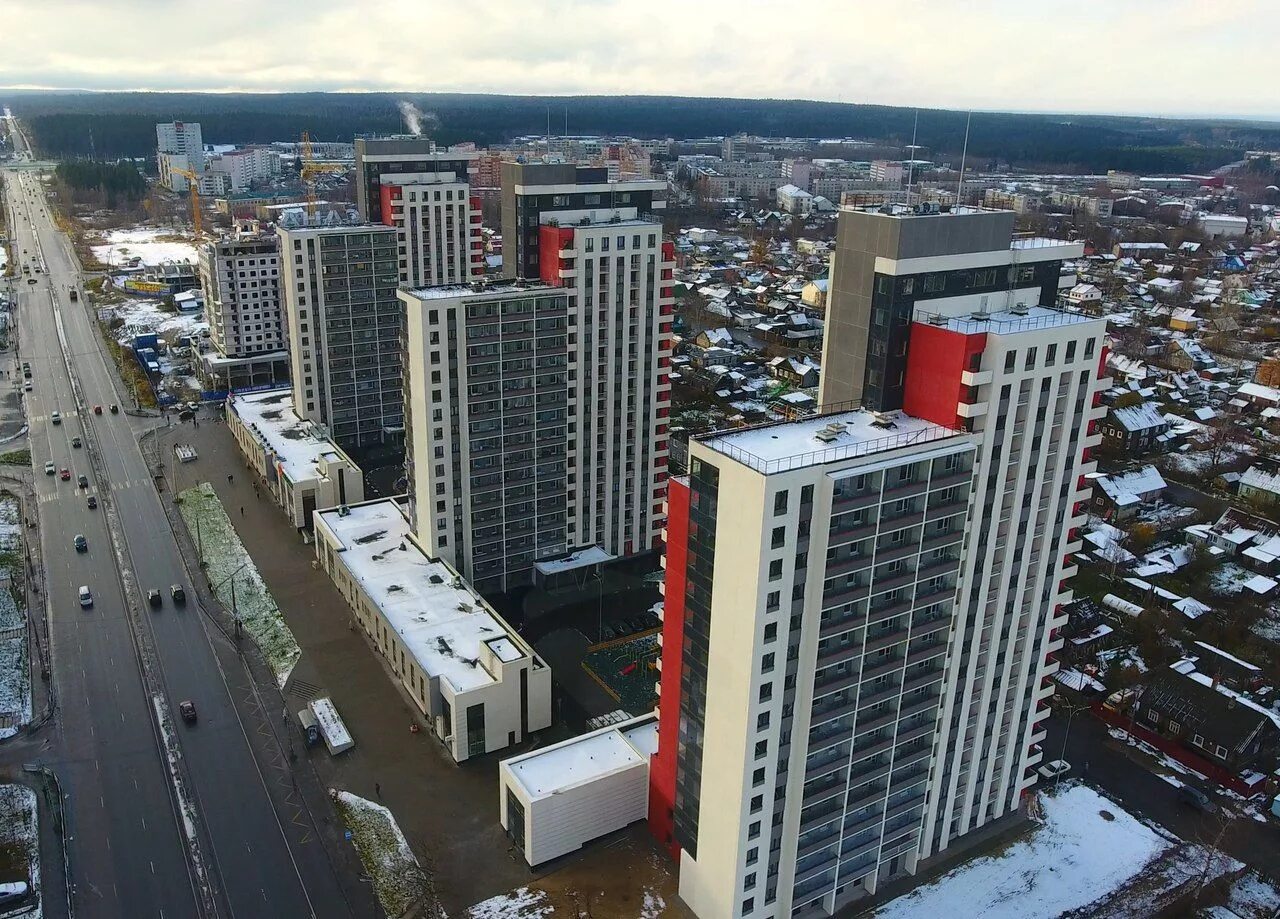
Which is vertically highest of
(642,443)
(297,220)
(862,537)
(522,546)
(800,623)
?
(297,220)

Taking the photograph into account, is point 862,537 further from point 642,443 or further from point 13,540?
point 13,540

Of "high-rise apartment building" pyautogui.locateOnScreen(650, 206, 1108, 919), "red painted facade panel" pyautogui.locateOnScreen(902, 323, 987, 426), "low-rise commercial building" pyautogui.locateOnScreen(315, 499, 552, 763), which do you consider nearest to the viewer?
"high-rise apartment building" pyautogui.locateOnScreen(650, 206, 1108, 919)

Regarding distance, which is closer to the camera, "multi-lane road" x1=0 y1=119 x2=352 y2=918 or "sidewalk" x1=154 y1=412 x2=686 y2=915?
"multi-lane road" x1=0 y1=119 x2=352 y2=918

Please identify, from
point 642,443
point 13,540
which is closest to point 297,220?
point 13,540

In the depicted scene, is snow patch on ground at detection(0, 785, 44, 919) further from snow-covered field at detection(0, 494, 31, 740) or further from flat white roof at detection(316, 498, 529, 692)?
flat white roof at detection(316, 498, 529, 692)

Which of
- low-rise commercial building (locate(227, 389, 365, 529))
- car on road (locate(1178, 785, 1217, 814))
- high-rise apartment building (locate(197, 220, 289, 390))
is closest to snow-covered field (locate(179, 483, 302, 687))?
low-rise commercial building (locate(227, 389, 365, 529))

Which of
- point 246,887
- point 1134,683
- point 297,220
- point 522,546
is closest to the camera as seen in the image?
point 246,887
